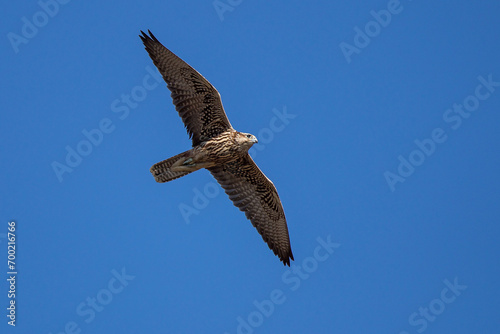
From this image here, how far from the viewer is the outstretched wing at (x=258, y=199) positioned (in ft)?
50.1

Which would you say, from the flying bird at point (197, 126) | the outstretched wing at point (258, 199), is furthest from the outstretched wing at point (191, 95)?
the outstretched wing at point (258, 199)

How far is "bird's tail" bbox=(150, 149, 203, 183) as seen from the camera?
14297 mm

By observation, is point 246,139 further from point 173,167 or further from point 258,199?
point 258,199

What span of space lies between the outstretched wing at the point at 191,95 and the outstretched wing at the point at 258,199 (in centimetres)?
100

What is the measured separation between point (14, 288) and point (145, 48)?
5.66 m

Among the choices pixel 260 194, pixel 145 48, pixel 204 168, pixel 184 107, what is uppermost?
pixel 145 48

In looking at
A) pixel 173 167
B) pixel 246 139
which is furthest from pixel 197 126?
pixel 246 139

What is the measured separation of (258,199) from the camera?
51.1ft

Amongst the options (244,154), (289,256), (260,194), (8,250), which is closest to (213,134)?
(244,154)

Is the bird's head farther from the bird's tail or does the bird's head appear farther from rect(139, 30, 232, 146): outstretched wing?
the bird's tail

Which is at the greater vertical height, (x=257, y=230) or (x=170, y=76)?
(x=170, y=76)

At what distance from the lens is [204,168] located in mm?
15227

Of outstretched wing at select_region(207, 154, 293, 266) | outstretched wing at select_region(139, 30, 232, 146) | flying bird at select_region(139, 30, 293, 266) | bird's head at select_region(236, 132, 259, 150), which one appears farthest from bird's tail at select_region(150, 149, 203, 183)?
outstretched wing at select_region(207, 154, 293, 266)

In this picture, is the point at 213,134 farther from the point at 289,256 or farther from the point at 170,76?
the point at 289,256
